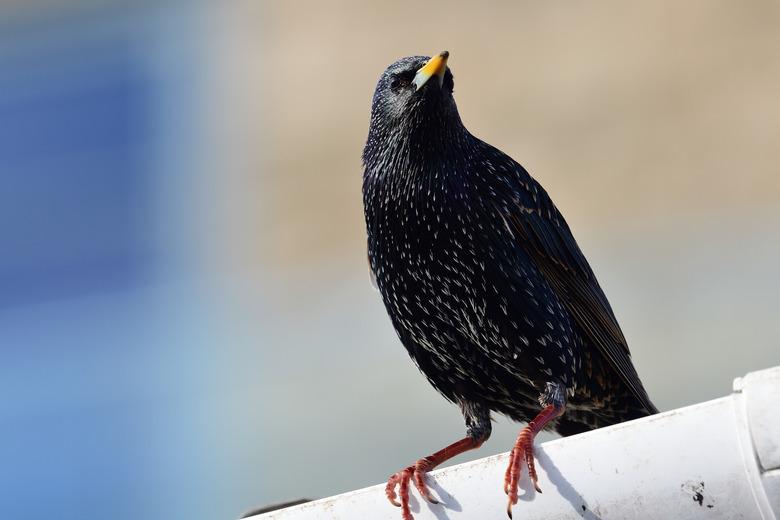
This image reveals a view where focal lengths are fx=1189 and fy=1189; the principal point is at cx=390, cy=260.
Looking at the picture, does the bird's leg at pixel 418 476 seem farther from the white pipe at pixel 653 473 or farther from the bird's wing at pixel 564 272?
the bird's wing at pixel 564 272

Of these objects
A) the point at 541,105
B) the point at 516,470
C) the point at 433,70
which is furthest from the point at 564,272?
the point at 541,105

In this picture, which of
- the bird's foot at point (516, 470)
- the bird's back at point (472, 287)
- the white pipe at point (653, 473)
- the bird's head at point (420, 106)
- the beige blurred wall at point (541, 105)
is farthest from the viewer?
the beige blurred wall at point (541, 105)

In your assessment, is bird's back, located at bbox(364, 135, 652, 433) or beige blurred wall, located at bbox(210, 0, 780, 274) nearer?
bird's back, located at bbox(364, 135, 652, 433)

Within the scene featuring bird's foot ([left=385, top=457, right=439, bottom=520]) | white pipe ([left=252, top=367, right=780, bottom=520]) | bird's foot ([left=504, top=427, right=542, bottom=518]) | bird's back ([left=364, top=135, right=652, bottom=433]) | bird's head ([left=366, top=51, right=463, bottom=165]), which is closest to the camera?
white pipe ([left=252, top=367, right=780, bottom=520])

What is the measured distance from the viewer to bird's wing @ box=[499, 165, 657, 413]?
3207 millimetres

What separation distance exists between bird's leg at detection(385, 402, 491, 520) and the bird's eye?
88 cm

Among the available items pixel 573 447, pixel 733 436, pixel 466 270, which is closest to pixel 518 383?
pixel 466 270

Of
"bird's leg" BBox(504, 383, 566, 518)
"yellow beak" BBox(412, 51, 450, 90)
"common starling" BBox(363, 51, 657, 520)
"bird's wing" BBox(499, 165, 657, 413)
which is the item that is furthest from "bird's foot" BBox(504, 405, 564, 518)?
"yellow beak" BBox(412, 51, 450, 90)

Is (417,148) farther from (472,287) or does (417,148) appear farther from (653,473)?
(653,473)

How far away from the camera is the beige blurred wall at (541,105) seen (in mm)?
6094

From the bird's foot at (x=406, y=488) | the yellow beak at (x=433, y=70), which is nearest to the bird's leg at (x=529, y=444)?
the bird's foot at (x=406, y=488)

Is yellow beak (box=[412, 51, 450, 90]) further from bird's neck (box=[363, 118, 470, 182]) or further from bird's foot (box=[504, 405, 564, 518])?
bird's foot (box=[504, 405, 564, 518])

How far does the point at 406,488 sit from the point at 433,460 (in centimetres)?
55

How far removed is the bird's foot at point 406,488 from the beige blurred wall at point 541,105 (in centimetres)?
375
